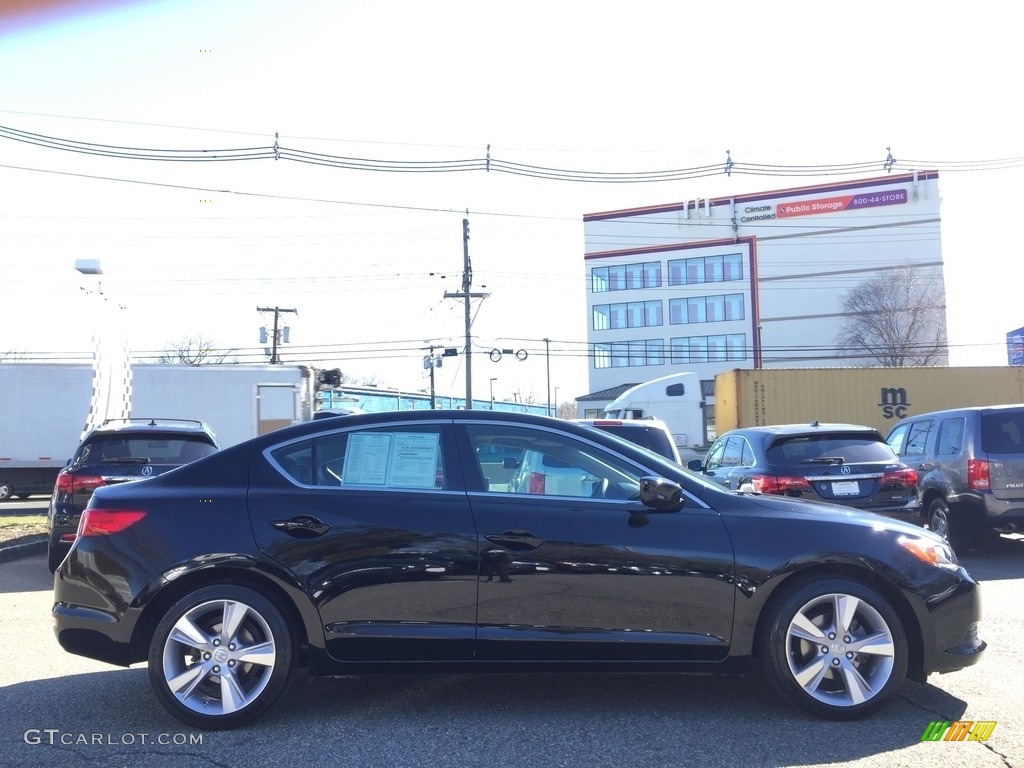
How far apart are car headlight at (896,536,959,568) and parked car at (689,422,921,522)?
4322 millimetres

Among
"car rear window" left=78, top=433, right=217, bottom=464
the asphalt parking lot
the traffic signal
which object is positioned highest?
the traffic signal


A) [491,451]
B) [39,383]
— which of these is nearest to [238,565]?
[491,451]

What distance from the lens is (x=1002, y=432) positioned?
34.6 ft

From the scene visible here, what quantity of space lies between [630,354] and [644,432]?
210 feet

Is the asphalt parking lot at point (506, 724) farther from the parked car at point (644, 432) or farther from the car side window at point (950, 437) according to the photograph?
the car side window at point (950, 437)

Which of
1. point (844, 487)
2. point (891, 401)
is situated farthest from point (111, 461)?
point (891, 401)

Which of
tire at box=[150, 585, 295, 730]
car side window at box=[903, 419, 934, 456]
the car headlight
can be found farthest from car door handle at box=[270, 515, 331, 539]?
car side window at box=[903, 419, 934, 456]

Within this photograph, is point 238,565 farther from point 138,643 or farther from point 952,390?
point 952,390

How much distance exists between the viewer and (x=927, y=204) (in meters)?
68.4

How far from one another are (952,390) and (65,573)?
82.5ft

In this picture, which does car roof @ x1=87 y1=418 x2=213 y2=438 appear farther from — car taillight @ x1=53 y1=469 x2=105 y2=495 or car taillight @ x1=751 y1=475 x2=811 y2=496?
car taillight @ x1=751 y1=475 x2=811 y2=496

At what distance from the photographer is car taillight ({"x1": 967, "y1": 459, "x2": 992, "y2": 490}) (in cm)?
1038

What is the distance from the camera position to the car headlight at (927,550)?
4805 mm

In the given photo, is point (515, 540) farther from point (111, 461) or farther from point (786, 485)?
point (111, 461)
